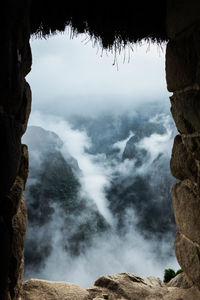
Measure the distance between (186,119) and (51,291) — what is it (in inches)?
49.0

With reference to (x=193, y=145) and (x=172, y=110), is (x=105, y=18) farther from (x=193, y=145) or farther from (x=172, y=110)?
(x=193, y=145)

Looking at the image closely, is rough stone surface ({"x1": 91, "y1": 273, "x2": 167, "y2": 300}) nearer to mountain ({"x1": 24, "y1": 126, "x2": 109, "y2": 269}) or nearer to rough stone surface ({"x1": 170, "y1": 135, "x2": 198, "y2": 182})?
rough stone surface ({"x1": 170, "y1": 135, "x2": 198, "y2": 182})

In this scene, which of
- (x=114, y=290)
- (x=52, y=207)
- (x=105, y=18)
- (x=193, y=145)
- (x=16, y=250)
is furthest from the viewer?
(x=52, y=207)

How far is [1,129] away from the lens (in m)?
0.75

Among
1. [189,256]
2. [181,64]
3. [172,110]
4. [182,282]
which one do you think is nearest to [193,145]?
[172,110]

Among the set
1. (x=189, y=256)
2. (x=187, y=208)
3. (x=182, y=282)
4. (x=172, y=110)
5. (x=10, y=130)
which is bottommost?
(x=182, y=282)

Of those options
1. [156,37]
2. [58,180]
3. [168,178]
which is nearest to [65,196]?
[58,180]

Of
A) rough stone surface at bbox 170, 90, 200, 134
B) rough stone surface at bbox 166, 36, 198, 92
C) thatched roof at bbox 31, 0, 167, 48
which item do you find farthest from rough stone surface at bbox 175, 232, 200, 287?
thatched roof at bbox 31, 0, 167, 48

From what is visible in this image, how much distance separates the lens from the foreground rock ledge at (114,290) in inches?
53.6

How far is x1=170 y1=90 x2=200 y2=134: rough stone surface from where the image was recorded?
117 cm

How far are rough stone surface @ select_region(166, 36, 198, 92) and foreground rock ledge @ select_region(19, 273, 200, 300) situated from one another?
111 centimetres

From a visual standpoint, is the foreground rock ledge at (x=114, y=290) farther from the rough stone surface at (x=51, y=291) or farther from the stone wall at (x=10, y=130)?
the stone wall at (x=10, y=130)

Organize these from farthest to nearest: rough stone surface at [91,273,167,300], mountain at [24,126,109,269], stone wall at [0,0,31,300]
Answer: mountain at [24,126,109,269]
rough stone surface at [91,273,167,300]
stone wall at [0,0,31,300]

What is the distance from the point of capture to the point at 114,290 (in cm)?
161
